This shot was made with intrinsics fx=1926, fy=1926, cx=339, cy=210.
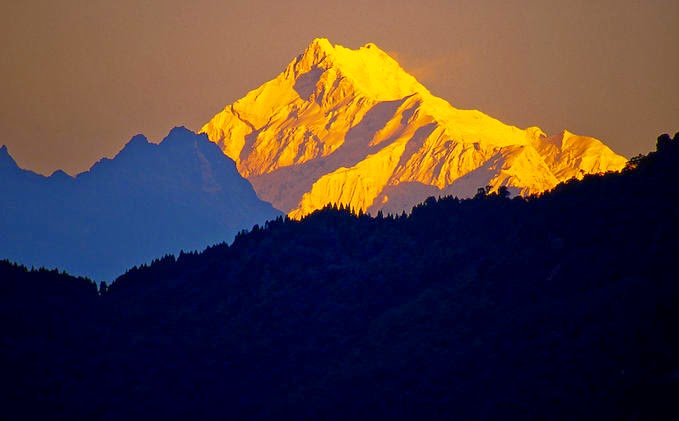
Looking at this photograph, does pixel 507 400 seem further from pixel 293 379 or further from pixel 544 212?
pixel 544 212

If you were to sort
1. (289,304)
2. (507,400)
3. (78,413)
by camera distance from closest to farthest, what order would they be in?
(507,400), (78,413), (289,304)

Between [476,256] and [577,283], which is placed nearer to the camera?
[577,283]

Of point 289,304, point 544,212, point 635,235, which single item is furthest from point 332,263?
point 635,235

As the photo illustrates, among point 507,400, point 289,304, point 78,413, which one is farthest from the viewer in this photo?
point 289,304

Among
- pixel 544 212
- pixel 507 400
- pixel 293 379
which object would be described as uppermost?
pixel 544 212

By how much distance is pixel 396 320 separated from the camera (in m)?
168

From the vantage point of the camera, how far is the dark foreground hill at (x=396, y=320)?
14662 cm

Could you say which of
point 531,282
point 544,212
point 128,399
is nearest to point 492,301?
point 531,282

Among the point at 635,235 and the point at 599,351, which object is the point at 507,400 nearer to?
the point at 599,351

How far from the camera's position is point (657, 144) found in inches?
6944

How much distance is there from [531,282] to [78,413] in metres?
39.8

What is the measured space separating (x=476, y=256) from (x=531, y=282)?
1206cm

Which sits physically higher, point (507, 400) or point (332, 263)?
point (332, 263)

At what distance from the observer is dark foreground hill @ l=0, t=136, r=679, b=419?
481 ft
